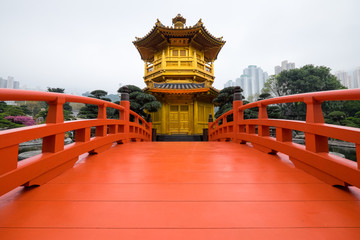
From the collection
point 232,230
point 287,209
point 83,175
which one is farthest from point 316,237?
point 83,175

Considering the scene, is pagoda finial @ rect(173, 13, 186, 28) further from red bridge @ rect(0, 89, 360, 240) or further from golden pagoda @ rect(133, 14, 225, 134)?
red bridge @ rect(0, 89, 360, 240)

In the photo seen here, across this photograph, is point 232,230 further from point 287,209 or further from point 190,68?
point 190,68

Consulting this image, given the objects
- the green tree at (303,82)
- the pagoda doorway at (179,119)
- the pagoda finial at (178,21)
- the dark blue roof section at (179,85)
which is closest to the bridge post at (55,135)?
the dark blue roof section at (179,85)

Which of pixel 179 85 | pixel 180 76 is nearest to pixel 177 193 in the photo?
pixel 179 85

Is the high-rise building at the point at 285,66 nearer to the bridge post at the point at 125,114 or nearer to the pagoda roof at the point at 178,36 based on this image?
the pagoda roof at the point at 178,36

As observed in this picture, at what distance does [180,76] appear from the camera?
39.0 feet

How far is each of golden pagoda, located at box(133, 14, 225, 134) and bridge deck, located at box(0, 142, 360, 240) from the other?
9.05 meters

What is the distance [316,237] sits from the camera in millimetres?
841

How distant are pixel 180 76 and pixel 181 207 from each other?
11.4 meters

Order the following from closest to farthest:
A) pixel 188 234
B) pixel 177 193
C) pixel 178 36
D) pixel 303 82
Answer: pixel 188 234 → pixel 177 193 → pixel 178 36 → pixel 303 82

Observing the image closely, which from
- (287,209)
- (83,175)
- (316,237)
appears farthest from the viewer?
(83,175)

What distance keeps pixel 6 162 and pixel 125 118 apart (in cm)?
292

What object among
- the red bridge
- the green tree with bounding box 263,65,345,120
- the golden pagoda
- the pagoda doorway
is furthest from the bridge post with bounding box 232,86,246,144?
the green tree with bounding box 263,65,345,120

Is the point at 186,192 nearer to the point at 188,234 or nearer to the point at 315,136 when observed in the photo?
the point at 188,234
